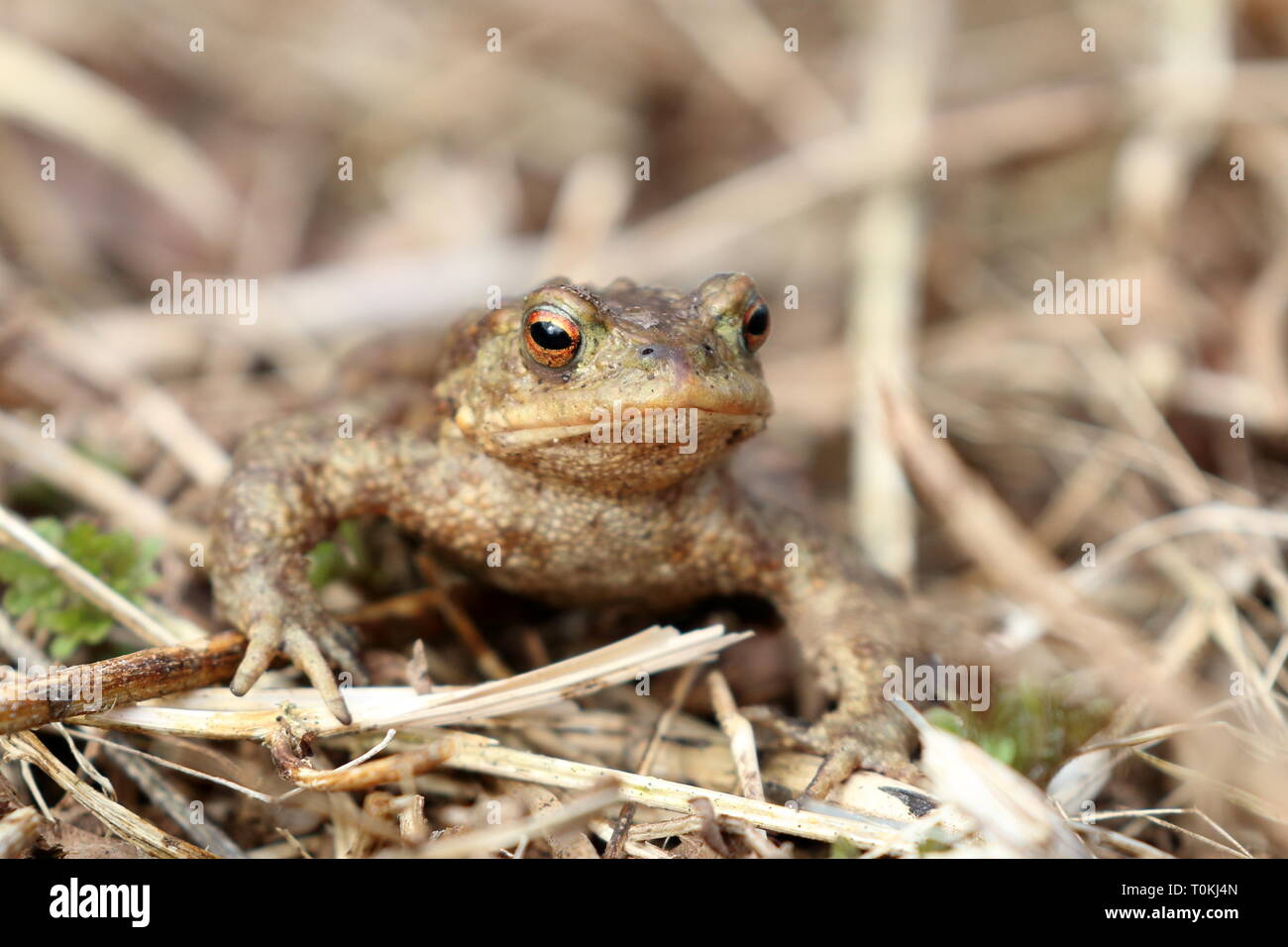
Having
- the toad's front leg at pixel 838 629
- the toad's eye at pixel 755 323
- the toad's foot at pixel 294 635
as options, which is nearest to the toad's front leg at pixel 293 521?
the toad's foot at pixel 294 635

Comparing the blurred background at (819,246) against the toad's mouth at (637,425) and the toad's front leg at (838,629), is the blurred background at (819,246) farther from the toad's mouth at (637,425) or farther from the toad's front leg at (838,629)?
the toad's mouth at (637,425)

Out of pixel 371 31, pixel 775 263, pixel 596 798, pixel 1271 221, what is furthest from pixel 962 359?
pixel 371 31

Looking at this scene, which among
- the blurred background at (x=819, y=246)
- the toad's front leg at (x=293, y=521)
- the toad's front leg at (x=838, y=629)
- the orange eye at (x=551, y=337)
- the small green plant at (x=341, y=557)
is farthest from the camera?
the blurred background at (x=819, y=246)

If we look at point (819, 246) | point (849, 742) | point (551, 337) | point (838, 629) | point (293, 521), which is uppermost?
point (819, 246)

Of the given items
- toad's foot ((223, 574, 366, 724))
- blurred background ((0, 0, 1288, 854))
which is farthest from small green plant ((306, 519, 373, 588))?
blurred background ((0, 0, 1288, 854))

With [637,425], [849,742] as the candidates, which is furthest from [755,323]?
[849,742]

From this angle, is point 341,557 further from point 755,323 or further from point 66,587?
point 755,323

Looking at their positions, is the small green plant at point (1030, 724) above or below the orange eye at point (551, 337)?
below

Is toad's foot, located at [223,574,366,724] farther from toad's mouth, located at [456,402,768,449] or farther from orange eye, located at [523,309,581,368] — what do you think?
orange eye, located at [523,309,581,368]
